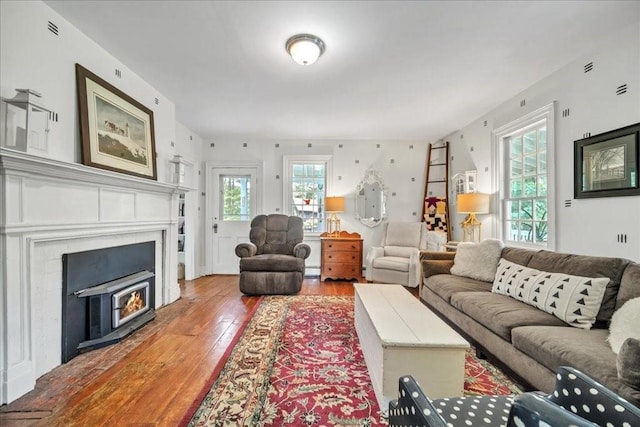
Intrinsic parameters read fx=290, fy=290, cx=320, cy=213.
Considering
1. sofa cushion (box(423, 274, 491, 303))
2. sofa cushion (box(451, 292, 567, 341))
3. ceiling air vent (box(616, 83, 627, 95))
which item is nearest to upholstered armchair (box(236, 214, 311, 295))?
sofa cushion (box(423, 274, 491, 303))

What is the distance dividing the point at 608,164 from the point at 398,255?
2.69m

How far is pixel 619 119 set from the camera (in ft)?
7.06

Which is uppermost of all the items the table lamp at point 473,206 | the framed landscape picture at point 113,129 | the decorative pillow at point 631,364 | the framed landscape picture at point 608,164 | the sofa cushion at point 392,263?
the framed landscape picture at point 113,129

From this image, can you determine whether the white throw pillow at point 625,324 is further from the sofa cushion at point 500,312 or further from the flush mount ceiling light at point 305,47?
the flush mount ceiling light at point 305,47

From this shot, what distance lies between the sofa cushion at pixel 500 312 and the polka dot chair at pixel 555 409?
102 cm

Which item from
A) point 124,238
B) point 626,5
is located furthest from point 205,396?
point 626,5

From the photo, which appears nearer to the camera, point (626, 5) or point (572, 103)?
point (626, 5)

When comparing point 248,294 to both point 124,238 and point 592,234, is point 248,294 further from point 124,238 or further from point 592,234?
point 592,234

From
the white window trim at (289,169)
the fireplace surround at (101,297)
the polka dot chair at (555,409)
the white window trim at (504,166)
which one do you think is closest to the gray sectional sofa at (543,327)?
the white window trim at (504,166)

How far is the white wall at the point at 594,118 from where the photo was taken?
2.07 meters

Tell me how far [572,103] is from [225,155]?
15.4ft

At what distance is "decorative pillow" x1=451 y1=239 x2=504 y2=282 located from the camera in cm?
284

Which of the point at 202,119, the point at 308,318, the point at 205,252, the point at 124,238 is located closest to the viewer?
the point at 124,238

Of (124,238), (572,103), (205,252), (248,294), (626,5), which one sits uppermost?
(626,5)
